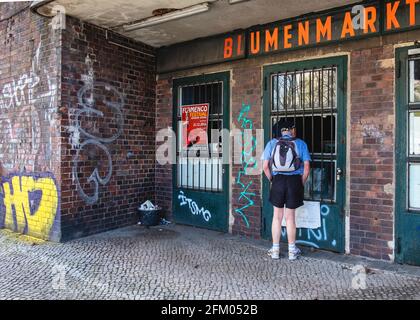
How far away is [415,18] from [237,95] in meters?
2.63

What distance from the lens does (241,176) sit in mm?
6043

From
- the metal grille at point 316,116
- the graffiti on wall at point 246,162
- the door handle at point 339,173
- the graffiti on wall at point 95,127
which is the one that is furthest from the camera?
the graffiti on wall at point 246,162

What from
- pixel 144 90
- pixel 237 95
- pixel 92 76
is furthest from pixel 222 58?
pixel 92 76

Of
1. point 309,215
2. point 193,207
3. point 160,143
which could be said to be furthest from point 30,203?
point 309,215

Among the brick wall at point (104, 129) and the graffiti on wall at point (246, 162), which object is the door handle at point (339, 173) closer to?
the graffiti on wall at point (246, 162)

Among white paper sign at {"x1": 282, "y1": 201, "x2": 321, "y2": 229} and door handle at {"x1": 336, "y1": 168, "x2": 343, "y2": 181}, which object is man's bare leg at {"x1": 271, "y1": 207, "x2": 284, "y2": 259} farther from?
door handle at {"x1": 336, "y1": 168, "x2": 343, "y2": 181}

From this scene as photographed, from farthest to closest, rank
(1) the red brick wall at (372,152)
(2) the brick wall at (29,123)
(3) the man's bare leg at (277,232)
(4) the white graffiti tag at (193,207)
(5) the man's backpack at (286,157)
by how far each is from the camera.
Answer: (4) the white graffiti tag at (193,207), (2) the brick wall at (29,123), (3) the man's bare leg at (277,232), (5) the man's backpack at (286,157), (1) the red brick wall at (372,152)

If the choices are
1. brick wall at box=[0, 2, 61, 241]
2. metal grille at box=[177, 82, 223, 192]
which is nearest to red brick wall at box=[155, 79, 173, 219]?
metal grille at box=[177, 82, 223, 192]

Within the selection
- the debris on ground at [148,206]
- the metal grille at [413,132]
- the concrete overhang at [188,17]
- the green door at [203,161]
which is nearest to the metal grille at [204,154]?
the green door at [203,161]

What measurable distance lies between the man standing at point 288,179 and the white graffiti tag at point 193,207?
5.54ft

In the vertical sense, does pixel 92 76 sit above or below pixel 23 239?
above

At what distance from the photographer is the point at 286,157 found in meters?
4.85

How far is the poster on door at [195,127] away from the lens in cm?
652

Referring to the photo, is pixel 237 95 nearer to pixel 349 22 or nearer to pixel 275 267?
pixel 349 22
